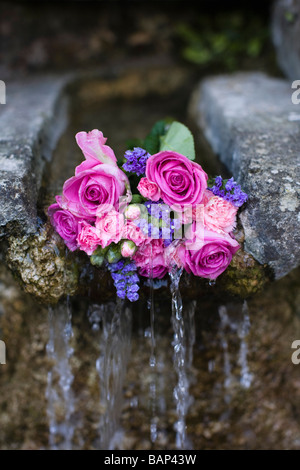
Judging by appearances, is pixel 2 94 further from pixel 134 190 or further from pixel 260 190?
pixel 260 190

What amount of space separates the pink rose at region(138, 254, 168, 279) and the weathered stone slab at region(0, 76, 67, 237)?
0.44m

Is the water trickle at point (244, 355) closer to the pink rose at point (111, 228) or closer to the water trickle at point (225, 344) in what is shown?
the water trickle at point (225, 344)

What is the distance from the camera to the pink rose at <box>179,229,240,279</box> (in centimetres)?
148

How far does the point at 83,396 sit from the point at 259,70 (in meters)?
2.28

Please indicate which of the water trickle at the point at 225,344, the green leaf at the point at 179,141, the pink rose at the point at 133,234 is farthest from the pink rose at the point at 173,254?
the water trickle at the point at 225,344

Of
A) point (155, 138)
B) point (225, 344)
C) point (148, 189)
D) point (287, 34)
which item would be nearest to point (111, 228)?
point (148, 189)

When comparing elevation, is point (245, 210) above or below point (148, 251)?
above

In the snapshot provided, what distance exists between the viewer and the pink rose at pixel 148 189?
58.9 inches

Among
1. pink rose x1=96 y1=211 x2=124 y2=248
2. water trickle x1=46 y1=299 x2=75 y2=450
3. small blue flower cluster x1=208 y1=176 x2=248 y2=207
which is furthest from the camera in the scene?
water trickle x1=46 y1=299 x2=75 y2=450

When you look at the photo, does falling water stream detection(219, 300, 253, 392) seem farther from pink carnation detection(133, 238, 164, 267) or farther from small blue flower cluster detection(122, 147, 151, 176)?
small blue flower cluster detection(122, 147, 151, 176)

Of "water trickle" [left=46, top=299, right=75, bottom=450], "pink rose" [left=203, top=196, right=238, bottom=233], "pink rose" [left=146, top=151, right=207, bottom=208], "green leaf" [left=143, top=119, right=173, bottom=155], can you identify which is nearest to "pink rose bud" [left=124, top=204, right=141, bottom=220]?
"pink rose" [left=146, top=151, right=207, bottom=208]

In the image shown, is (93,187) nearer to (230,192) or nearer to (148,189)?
(148,189)

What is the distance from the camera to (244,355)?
2.03 metres

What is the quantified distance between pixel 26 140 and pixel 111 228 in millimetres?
737
